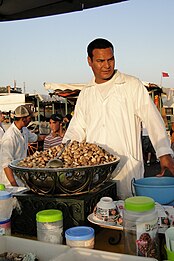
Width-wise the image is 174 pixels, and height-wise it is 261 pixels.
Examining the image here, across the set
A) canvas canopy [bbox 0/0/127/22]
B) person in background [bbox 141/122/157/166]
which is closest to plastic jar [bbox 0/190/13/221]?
canvas canopy [bbox 0/0/127/22]

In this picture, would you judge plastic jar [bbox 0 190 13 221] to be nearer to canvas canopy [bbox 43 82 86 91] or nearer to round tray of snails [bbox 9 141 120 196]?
round tray of snails [bbox 9 141 120 196]

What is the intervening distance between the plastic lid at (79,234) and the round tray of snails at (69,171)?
199mm

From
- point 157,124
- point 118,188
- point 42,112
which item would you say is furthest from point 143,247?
point 42,112

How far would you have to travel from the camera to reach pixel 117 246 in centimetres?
128

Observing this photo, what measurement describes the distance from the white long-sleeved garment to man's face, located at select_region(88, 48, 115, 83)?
0.05m

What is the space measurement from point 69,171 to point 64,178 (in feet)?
0.15


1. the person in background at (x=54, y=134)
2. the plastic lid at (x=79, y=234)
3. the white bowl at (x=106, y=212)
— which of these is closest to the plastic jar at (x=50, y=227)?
the plastic lid at (x=79, y=234)

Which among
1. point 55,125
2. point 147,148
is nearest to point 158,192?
point 55,125

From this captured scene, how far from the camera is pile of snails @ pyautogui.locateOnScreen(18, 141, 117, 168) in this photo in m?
1.41

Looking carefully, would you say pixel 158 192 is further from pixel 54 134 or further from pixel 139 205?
pixel 54 134

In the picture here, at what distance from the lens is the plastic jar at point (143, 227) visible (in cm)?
108

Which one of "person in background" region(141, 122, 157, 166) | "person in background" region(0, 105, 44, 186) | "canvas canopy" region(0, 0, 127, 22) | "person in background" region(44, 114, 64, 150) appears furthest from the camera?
"person in background" region(141, 122, 157, 166)

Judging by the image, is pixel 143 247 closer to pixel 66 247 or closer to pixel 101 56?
pixel 66 247

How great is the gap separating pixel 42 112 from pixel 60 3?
13.5m
